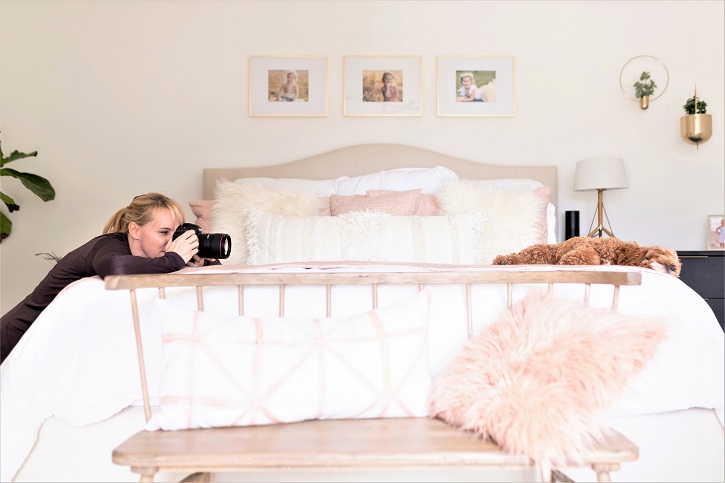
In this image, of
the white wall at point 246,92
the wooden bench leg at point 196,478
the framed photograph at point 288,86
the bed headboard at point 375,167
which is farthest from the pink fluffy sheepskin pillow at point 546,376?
the framed photograph at point 288,86

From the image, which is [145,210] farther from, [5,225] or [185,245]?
[5,225]

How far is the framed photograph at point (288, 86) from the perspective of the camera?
3809 mm

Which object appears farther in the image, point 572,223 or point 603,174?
point 572,223

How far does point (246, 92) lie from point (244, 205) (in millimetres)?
953

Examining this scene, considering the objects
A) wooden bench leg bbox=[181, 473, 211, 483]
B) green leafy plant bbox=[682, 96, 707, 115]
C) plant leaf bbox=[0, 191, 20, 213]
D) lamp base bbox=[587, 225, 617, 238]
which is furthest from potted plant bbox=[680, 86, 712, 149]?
plant leaf bbox=[0, 191, 20, 213]

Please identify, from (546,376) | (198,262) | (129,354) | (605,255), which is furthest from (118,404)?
(605,255)

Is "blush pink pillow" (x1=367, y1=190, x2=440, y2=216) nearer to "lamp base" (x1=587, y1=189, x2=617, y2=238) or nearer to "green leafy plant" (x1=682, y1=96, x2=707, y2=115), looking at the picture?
"lamp base" (x1=587, y1=189, x2=617, y2=238)

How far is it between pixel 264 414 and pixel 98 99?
9.80 feet

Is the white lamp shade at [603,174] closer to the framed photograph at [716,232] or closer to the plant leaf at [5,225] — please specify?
the framed photograph at [716,232]

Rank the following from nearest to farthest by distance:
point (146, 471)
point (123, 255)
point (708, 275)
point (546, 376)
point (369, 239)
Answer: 1. point (146, 471)
2. point (546, 376)
3. point (123, 255)
4. point (369, 239)
5. point (708, 275)

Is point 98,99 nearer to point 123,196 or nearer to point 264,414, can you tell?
point 123,196

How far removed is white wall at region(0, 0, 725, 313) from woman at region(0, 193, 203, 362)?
1.64 m

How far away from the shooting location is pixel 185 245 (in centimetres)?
196

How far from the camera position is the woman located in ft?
5.91
